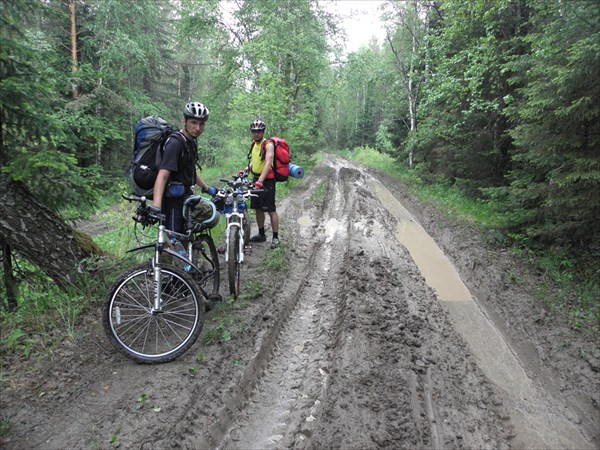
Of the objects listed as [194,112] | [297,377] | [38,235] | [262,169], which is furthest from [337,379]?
[262,169]

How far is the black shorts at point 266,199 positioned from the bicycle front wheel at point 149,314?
10.4 ft

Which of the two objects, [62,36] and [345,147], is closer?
[62,36]

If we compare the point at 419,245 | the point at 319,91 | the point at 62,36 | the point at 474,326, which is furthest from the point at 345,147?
the point at 474,326

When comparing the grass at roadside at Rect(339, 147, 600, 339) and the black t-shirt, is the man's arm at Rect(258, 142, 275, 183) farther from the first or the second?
the grass at roadside at Rect(339, 147, 600, 339)

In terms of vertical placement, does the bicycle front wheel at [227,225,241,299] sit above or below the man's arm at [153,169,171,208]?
below

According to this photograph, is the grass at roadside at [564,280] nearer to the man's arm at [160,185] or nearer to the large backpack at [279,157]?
the large backpack at [279,157]

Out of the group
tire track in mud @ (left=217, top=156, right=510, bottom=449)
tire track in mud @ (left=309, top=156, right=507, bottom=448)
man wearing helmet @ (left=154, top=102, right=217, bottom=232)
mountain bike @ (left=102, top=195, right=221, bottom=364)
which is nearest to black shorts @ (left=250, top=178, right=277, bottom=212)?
tire track in mud @ (left=217, top=156, right=510, bottom=449)

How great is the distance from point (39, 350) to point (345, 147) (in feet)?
165

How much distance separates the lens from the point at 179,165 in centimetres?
355

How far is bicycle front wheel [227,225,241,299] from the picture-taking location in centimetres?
419

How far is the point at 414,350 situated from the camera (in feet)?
11.4

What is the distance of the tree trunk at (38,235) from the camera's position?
3.33 meters

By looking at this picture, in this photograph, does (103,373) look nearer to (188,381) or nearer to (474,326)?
(188,381)

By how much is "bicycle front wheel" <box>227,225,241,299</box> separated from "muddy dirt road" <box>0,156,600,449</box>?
0.24 meters
